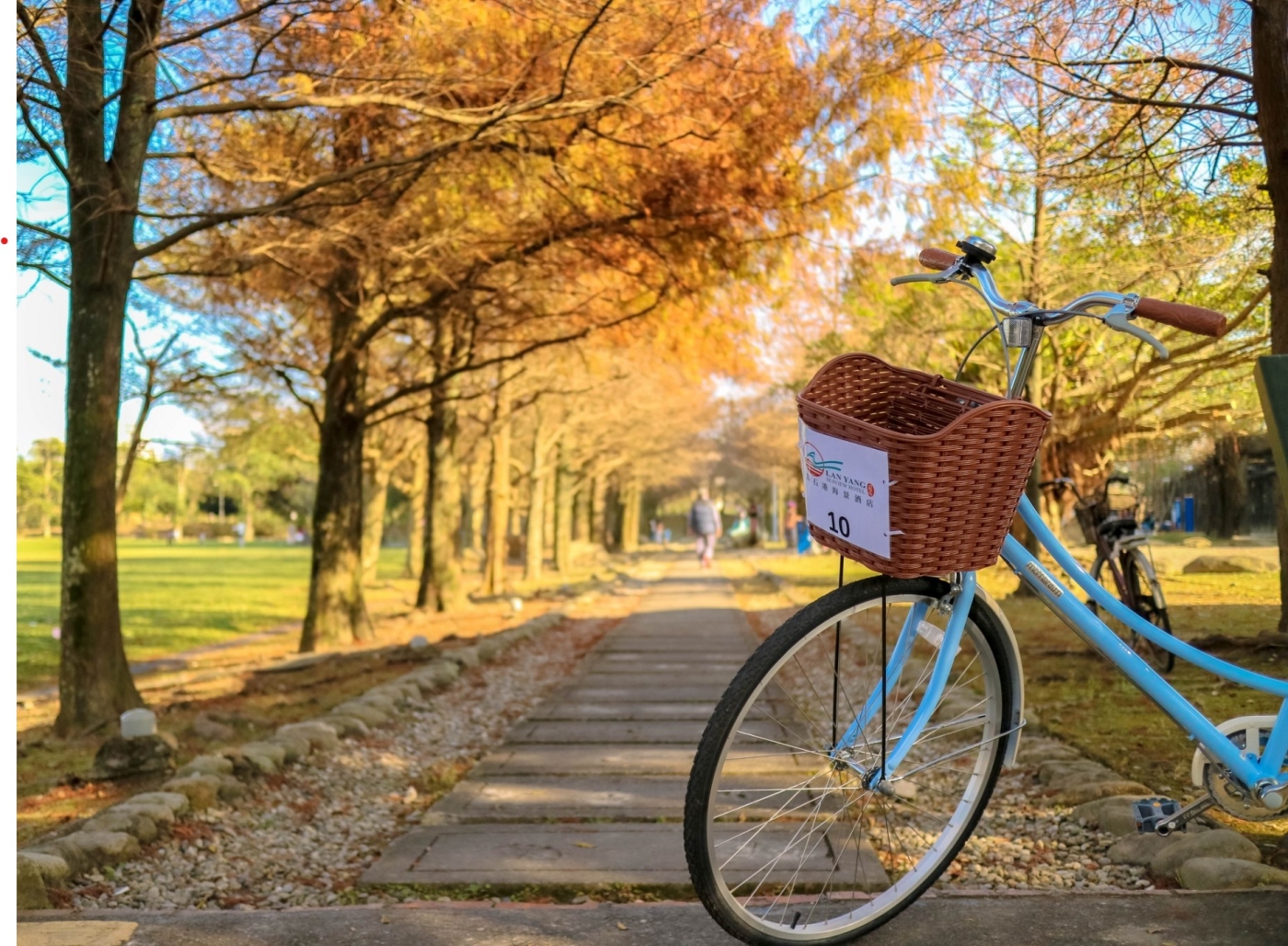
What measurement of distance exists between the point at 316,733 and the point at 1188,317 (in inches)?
195

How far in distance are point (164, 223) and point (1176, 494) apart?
3352 centimetres

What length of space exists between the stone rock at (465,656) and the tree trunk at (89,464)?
3.21 metres

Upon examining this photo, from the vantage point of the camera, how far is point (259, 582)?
27.3m

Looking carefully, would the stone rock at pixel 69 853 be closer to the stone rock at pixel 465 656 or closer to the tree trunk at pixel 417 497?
the stone rock at pixel 465 656

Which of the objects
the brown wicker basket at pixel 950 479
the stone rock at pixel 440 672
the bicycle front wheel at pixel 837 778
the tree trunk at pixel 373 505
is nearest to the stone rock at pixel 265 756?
the bicycle front wheel at pixel 837 778

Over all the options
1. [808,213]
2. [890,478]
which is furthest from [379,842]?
[808,213]

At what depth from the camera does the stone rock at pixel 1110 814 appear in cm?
372

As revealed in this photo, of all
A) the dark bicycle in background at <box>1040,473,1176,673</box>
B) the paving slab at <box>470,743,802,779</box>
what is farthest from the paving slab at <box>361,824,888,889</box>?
the dark bicycle in background at <box>1040,473,1176,673</box>

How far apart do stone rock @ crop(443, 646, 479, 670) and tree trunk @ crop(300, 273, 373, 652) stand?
2282 millimetres

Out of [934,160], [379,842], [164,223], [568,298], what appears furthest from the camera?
[568,298]

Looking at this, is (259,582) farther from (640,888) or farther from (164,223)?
(640,888)

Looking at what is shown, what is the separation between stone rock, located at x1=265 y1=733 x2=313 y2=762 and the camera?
5539 mm

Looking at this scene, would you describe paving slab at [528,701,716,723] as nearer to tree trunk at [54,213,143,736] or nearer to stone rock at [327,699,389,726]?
stone rock at [327,699,389,726]

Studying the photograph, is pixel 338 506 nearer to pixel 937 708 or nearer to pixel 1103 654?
pixel 937 708
